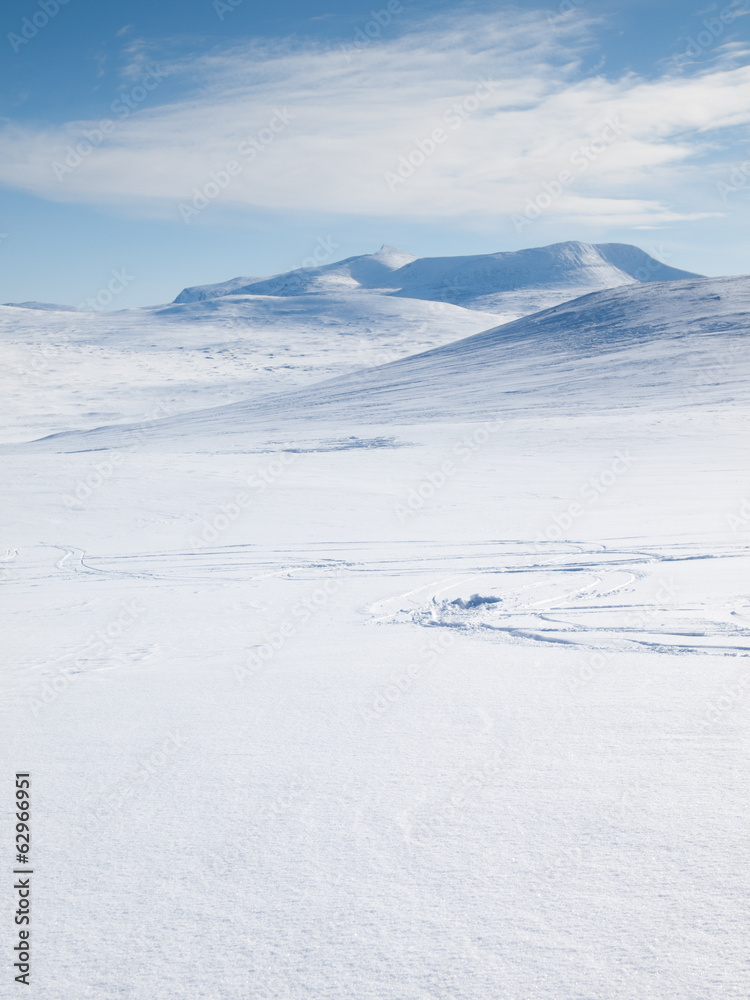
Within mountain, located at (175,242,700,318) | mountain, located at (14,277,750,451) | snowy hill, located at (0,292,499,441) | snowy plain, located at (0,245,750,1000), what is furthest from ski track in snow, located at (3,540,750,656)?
mountain, located at (175,242,700,318)

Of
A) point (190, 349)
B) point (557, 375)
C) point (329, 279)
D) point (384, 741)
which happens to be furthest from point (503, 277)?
point (384, 741)

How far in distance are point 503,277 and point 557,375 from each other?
78821 millimetres

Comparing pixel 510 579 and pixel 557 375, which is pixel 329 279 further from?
pixel 510 579

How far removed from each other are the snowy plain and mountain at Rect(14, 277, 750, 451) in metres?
13.1

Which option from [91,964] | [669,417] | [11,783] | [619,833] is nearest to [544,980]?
[619,833]

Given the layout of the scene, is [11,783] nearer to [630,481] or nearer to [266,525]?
[266,525]

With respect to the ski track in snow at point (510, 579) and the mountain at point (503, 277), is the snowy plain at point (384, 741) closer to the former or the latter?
the ski track in snow at point (510, 579)

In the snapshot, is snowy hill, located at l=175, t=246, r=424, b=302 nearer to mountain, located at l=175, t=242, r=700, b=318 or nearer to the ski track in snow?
mountain, located at l=175, t=242, r=700, b=318

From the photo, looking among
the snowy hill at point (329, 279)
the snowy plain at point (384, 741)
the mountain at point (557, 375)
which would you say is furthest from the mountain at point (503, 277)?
the snowy plain at point (384, 741)

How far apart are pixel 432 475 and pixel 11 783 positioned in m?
12.3

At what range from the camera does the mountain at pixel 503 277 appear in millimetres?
93312

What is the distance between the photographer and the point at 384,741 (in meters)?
3.35

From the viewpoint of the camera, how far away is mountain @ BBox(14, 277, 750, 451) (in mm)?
24734

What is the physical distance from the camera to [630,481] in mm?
13711
